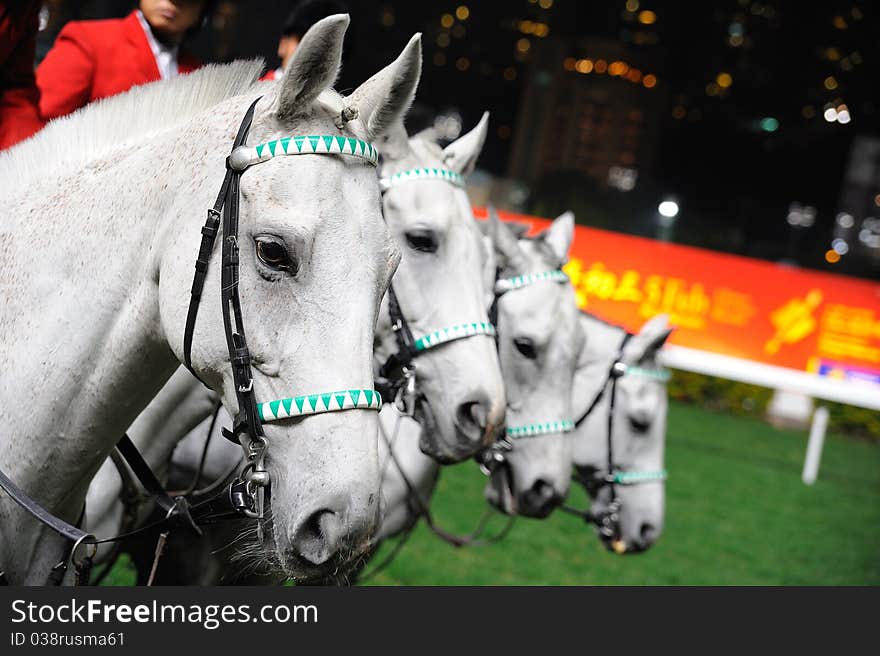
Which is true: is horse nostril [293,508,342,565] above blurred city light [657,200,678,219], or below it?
above

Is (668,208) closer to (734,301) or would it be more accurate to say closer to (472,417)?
(734,301)

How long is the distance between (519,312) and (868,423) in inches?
510

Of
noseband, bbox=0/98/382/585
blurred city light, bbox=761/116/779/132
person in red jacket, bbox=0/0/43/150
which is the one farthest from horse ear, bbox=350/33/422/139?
blurred city light, bbox=761/116/779/132

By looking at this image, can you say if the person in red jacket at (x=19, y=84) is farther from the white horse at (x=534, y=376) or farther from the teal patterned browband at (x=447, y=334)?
the white horse at (x=534, y=376)

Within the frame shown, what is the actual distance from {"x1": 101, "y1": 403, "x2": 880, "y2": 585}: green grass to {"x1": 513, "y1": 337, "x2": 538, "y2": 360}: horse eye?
87.2 inches

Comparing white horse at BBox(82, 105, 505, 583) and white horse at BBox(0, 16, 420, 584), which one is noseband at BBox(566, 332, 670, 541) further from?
Answer: white horse at BBox(0, 16, 420, 584)

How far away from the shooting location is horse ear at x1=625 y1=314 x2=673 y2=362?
15.4ft

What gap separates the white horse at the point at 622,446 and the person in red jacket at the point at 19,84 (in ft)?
9.40

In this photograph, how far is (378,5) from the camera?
1083cm

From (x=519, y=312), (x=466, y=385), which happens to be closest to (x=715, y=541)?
(x=519, y=312)

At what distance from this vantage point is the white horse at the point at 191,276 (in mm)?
1552

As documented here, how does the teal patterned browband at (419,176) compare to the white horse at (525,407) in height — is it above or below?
above

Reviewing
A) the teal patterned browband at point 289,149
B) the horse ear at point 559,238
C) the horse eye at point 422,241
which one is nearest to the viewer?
the teal patterned browband at point 289,149

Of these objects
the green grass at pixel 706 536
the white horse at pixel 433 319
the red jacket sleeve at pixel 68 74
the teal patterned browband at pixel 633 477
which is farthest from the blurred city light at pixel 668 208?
the red jacket sleeve at pixel 68 74
